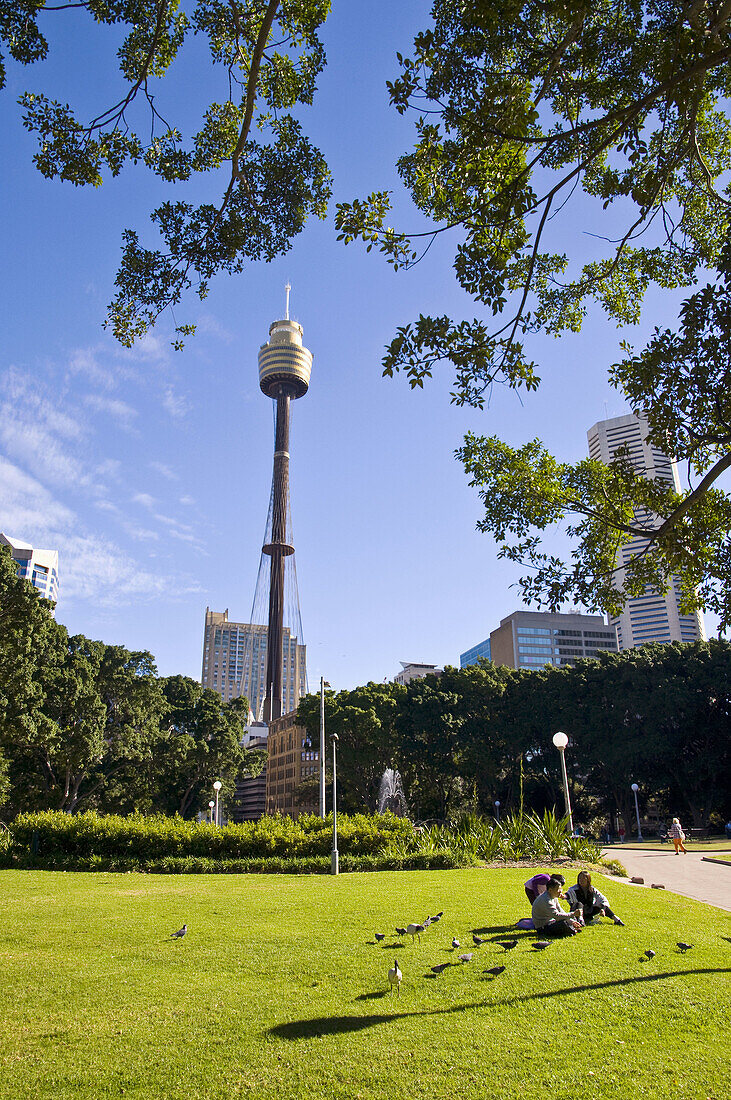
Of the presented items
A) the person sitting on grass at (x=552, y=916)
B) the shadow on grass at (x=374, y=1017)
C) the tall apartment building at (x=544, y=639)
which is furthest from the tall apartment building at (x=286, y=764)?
the shadow on grass at (x=374, y=1017)

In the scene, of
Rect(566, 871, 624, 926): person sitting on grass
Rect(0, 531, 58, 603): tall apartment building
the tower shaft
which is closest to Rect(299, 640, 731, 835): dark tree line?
Rect(566, 871, 624, 926): person sitting on grass

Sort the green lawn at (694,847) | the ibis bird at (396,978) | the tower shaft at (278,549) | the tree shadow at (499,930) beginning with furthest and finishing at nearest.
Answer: the tower shaft at (278,549) < the green lawn at (694,847) < the tree shadow at (499,930) < the ibis bird at (396,978)

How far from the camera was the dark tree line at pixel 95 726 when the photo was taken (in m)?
28.1

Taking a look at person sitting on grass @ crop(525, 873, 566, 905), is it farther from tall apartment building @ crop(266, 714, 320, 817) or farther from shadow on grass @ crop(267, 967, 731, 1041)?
tall apartment building @ crop(266, 714, 320, 817)

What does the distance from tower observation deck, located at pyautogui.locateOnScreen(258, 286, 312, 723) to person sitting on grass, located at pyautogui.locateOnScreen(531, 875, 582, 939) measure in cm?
10678

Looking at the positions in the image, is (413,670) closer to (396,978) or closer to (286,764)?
(286,764)

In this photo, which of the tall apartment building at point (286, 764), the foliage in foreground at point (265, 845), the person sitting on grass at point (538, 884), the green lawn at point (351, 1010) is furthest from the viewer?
the tall apartment building at point (286, 764)

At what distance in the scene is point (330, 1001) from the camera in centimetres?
668

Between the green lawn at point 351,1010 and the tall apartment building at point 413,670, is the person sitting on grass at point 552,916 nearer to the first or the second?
the green lawn at point 351,1010

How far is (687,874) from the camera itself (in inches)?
728

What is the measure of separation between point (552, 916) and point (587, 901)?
1.18 metres

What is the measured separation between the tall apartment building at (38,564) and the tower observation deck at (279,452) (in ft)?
123

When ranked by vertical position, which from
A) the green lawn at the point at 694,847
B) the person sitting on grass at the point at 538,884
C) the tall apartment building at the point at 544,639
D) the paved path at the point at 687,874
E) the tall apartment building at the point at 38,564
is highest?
the tall apartment building at the point at 38,564

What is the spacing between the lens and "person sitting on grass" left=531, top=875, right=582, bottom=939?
30.2 ft
